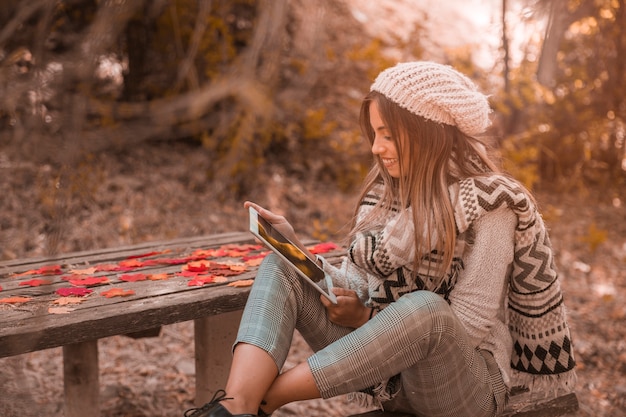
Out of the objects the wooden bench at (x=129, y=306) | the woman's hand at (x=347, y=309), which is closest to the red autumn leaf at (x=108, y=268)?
the wooden bench at (x=129, y=306)

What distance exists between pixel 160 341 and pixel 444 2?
258 inches

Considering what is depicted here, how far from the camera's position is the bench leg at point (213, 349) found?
247cm

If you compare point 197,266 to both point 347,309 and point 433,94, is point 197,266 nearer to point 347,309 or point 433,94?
point 347,309

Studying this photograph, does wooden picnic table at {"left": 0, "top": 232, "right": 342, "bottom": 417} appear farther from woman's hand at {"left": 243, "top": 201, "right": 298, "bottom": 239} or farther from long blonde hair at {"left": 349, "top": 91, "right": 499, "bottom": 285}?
long blonde hair at {"left": 349, "top": 91, "right": 499, "bottom": 285}

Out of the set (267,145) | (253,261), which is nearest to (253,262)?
(253,261)

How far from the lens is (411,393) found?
1942 millimetres

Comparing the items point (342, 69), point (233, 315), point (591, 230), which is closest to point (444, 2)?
point (342, 69)

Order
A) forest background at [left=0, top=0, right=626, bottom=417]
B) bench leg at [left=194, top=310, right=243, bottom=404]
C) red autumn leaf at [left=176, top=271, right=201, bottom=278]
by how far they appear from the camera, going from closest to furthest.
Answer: red autumn leaf at [left=176, top=271, right=201, bottom=278] < bench leg at [left=194, top=310, right=243, bottom=404] < forest background at [left=0, top=0, right=626, bottom=417]

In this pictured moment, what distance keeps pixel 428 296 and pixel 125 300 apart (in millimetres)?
824

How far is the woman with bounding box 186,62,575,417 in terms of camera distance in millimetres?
1805

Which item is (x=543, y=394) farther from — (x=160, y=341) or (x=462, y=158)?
(x=160, y=341)

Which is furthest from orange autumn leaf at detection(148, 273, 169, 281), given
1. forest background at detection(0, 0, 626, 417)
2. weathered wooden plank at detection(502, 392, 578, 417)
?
forest background at detection(0, 0, 626, 417)

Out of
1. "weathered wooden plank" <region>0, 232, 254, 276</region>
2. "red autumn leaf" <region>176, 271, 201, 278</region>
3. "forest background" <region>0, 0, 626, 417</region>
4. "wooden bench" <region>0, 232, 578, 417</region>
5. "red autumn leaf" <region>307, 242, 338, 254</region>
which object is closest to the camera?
"wooden bench" <region>0, 232, 578, 417</region>

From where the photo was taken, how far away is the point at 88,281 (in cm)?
213
